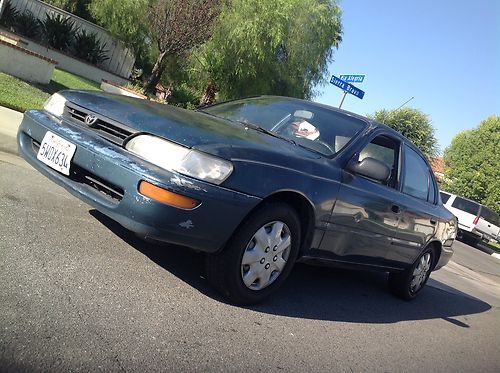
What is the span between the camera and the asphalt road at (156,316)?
2645 mm

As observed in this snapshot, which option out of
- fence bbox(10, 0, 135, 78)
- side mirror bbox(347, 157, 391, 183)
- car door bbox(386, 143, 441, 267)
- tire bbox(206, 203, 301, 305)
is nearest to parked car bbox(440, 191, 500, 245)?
fence bbox(10, 0, 135, 78)

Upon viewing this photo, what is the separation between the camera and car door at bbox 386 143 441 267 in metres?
5.11

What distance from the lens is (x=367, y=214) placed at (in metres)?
4.44

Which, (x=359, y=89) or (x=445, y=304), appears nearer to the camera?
(x=445, y=304)

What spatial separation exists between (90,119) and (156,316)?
4.92ft

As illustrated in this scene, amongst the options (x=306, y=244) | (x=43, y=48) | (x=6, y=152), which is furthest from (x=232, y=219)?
(x=43, y=48)

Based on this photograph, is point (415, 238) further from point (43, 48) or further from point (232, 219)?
point (43, 48)

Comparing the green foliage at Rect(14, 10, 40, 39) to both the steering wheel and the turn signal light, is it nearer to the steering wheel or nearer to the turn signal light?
the steering wheel

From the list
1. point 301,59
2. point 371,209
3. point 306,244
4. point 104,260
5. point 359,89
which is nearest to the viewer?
point 104,260

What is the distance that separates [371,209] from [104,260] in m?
2.24

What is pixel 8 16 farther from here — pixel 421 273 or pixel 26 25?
pixel 421 273

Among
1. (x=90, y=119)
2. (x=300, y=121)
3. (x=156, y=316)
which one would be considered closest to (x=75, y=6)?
(x=300, y=121)

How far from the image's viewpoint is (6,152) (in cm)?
600

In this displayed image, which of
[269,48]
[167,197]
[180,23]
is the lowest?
[167,197]
